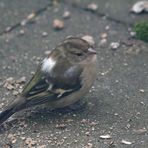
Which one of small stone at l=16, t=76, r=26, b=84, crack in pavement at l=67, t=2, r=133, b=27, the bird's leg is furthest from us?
crack in pavement at l=67, t=2, r=133, b=27

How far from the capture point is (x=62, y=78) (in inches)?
209

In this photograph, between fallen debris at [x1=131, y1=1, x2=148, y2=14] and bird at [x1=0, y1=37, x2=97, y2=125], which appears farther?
fallen debris at [x1=131, y1=1, x2=148, y2=14]

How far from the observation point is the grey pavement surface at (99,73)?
5.22m

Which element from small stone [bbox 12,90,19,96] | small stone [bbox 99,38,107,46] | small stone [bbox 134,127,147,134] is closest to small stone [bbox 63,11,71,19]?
small stone [bbox 99,38,107,46]

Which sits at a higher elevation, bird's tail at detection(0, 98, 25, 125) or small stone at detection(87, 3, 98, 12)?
small stone at detection(87, 3, 98, 12)

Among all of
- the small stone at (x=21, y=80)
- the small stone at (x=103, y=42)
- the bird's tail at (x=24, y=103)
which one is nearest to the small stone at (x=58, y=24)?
the small stone at (x=103, y=42)

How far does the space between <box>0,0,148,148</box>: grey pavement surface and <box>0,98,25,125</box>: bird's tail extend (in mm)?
139

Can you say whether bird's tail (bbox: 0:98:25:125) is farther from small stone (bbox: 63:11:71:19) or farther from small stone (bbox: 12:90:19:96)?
small stone (bbox: 63:11:71:19)

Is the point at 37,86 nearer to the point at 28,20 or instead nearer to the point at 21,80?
the point at 21,80

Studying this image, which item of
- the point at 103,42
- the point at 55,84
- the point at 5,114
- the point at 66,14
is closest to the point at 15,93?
the point at 5,114

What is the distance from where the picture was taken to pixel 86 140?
515 centimetres

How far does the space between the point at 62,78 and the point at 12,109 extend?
539mm

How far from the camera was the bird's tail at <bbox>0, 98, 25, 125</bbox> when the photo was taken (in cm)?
528

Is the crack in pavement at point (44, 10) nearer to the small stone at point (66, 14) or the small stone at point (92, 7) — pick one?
the small stone at point (92, 7)
